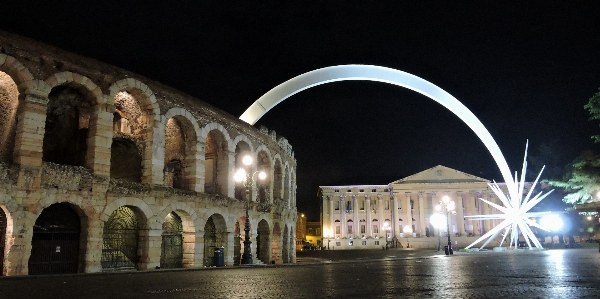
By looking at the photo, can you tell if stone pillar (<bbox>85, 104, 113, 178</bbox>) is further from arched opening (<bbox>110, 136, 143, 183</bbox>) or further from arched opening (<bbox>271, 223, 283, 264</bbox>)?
arched opening (<bbox>271, 223, 283, 264</bbox>)

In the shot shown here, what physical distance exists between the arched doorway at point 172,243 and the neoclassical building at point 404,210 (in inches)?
3052

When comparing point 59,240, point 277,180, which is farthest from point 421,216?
point 59,240

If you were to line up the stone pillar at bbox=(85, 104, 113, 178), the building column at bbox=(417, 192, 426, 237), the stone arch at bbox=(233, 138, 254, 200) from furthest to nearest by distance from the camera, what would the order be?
the building column at bbox=(417, 192, 426, 237) < the stone arch at bbox=(233, 138, 254, 200) < the stone pillar at bbox=(85, 104, 113, 178)

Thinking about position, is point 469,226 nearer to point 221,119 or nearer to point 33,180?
point 221,119

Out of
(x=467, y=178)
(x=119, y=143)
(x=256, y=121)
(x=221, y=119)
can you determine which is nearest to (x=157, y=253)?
(x=119, y=143)

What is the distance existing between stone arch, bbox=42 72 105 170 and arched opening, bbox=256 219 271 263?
1420 cm

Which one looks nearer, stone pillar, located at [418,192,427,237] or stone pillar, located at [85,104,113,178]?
stone pillar, located at [85,104,113,178]

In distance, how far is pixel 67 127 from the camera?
23188 mm

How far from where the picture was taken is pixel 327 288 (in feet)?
39.4

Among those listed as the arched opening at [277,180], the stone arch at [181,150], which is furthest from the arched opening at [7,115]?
the arched opening at [277,180]

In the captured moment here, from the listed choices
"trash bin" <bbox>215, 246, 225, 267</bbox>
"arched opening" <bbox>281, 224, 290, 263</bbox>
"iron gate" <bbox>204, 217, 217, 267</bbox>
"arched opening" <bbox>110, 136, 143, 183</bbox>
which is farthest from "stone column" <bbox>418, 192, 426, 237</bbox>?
"arched opening" <bbox>110, 136, 143, 183</bbox>

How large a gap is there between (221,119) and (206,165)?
3286 millimetres

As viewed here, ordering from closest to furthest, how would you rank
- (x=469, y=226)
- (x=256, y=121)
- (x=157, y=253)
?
1. (x=157, y=253)
2. (x=256, y=121)
3. (x=469, y=226)

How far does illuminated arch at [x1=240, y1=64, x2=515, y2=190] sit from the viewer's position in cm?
5166
